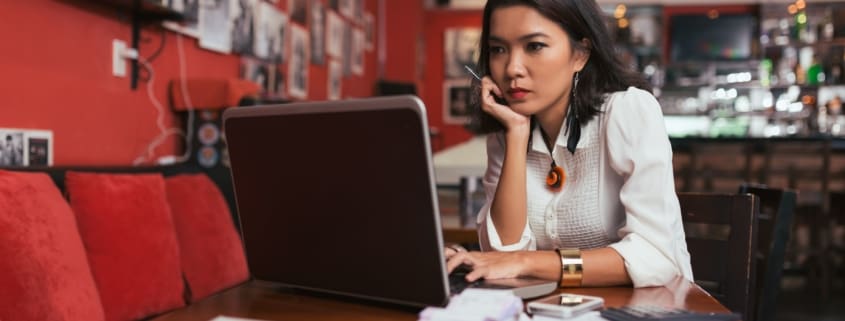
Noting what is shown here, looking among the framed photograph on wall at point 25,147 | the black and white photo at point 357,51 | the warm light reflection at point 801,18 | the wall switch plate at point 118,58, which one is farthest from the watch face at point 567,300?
the warm light reflection at point 801,18

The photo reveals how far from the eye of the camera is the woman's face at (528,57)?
1372mm

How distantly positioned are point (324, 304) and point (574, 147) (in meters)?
0.63

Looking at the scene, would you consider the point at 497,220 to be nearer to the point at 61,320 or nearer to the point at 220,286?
the point at 61,320

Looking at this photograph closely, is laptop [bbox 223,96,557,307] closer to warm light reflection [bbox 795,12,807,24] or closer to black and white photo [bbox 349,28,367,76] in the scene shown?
black and white photo [bbox 349,28,367,76]

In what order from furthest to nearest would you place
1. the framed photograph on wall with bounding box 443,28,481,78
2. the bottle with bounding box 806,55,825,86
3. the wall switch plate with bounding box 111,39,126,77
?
1. the framed photograph on wall with bounding box 443,28,481,78
2. the bottle with bounding box 806,55,825,86
3. the wall switch plate with bounding box 111,39,126,77

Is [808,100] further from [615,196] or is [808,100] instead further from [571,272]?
[571,272]

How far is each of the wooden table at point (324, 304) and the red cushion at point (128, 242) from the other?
120 centimetres

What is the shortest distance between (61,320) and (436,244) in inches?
52.2

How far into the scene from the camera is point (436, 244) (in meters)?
0.90

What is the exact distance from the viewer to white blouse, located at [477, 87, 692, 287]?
4.22 feet

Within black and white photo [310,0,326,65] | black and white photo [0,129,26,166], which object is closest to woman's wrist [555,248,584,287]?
black and white photo [0,129,26,166]

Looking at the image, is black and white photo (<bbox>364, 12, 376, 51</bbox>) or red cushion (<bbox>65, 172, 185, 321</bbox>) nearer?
red cushion (<bbox>65, 172, 185, 321</bbox>)

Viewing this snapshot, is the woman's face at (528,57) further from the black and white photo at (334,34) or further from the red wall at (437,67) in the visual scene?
the red wall at (437,67)

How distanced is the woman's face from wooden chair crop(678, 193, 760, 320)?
40cm
